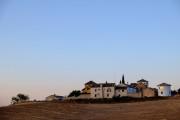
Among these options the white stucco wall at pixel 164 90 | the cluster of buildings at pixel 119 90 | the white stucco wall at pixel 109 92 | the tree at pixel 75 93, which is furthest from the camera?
the tree at pixel 75 93

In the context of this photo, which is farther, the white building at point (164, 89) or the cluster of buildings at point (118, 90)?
the white building at point (164, 89)

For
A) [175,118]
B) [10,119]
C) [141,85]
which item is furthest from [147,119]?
[141,85]

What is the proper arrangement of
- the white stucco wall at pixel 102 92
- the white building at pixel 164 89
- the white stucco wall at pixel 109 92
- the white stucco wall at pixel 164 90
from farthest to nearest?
the white stucco wall at pixel 102 92
the white stucco wall at pixel 109 92
the white building at pixel 164 89
the white stucco wall at pixel 164 90

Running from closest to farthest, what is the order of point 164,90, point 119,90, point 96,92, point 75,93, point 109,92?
point 164,90 → point 119,90 → point 109,92 → point 96,92 → point 75,93

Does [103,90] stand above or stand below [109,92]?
above

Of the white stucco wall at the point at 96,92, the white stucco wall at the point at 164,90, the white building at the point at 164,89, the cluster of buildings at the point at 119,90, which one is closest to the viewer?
the cluster of buildings at the point at 119,90

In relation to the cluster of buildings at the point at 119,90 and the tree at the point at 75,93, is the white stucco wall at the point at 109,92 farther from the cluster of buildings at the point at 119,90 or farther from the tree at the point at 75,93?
the tree at the point at 75,93

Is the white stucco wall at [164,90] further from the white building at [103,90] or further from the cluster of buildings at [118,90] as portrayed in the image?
the white building at [103,90]

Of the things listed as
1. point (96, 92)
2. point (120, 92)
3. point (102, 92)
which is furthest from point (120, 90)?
point (96, 92)

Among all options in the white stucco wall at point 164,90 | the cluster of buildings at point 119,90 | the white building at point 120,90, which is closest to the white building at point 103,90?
the cluster of buildings at point 119,90

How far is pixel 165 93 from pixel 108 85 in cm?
1381

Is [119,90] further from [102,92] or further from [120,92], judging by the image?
[102,92]

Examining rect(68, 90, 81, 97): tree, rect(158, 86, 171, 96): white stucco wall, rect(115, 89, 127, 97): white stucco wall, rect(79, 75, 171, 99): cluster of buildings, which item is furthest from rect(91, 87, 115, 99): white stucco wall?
rect(158, 86, 171, 96): white stucco wall

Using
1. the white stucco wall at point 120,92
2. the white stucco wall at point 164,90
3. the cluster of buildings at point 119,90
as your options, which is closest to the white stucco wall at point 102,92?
the cluster of buildings at point 119,90
